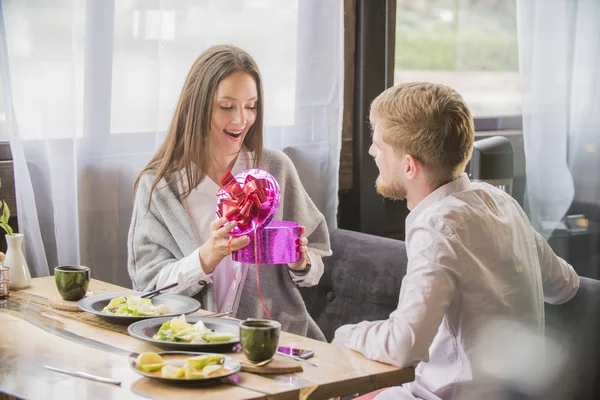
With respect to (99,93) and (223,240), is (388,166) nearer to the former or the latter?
(223,240)

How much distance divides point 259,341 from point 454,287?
0.40 m

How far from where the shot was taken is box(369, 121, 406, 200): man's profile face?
6.04 feet

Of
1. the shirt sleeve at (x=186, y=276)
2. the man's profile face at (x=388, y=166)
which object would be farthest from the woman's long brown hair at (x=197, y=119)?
the man's profile face at (x=388, y=166)

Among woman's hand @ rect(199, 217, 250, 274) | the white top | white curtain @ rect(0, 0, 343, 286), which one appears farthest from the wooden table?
white curtain @ rect(0, 0, 343, 286)

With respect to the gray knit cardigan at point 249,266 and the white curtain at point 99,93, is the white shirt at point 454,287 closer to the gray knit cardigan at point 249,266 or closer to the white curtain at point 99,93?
the gray knit cardigan at point 249,266

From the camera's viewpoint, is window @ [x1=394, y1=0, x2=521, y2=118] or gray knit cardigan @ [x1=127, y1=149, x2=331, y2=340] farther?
window @ [x1=394, y1=0, x2=521, y2=118]

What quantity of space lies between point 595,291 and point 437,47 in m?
1.60

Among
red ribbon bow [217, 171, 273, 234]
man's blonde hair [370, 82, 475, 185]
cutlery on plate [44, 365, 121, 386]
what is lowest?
cutlery on plate [44, 365, 121, 386]

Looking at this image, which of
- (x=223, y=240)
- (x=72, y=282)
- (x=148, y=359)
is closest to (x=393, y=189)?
(x=223, y=240)

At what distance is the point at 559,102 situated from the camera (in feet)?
10.6

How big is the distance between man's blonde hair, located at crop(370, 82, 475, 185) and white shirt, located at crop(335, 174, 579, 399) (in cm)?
5

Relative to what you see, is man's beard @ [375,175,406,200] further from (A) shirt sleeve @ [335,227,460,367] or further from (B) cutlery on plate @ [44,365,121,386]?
(B) cutlery on plate @ [44,365,121,386]

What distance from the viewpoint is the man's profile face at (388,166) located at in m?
1.84

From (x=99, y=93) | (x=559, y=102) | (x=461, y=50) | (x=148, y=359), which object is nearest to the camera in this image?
(x=148, y=359)
